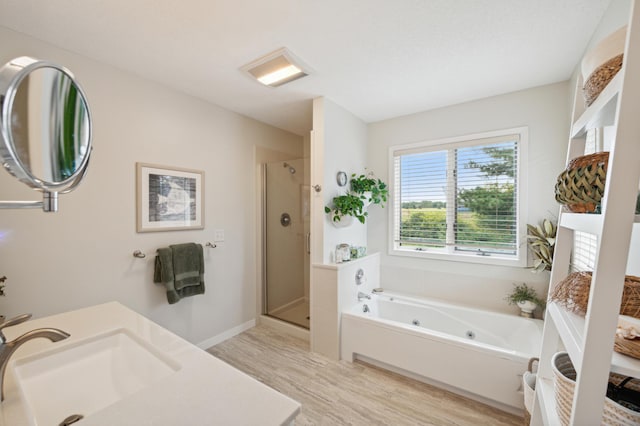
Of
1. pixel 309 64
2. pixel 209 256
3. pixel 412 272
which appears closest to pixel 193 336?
pixel 209 256

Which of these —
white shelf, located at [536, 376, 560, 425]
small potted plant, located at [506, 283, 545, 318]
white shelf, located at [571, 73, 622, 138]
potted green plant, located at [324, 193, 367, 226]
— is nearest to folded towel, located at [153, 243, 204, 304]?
potted green plant, located at [324, 193, 367, 226]

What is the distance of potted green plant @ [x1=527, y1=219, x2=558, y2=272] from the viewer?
2.13 meters

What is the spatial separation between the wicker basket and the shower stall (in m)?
2.51

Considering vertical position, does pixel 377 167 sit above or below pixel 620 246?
above

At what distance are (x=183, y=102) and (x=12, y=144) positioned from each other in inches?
90.1

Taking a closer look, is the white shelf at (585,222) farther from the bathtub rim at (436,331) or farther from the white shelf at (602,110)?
the bathtub rim at (436,331)

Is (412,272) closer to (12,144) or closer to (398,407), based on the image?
(398,407)

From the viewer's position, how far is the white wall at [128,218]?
1.61 metres

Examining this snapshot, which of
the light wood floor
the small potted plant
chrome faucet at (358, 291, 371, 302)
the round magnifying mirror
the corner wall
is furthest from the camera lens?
chrome faucet at (358, 291, 371, 302)

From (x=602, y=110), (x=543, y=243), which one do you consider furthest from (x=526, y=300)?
(x=602, y=110)

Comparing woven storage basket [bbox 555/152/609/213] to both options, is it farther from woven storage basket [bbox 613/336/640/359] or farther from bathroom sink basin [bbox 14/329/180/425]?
bathroom sink basin [bbox 14/329/180/425]

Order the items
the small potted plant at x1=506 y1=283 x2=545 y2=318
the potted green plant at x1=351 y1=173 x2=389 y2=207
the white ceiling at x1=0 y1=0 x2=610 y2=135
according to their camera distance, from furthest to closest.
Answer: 1. the potted green plant at x1=351 y1=173 x2=389 y2=207
2. the small potted plant at x1=506 y1=283 x2=545 y2=318
3. the white ceiling at x1=0 y1=0 x2=610 y2=135

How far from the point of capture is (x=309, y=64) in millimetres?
1963

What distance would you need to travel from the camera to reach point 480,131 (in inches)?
103
